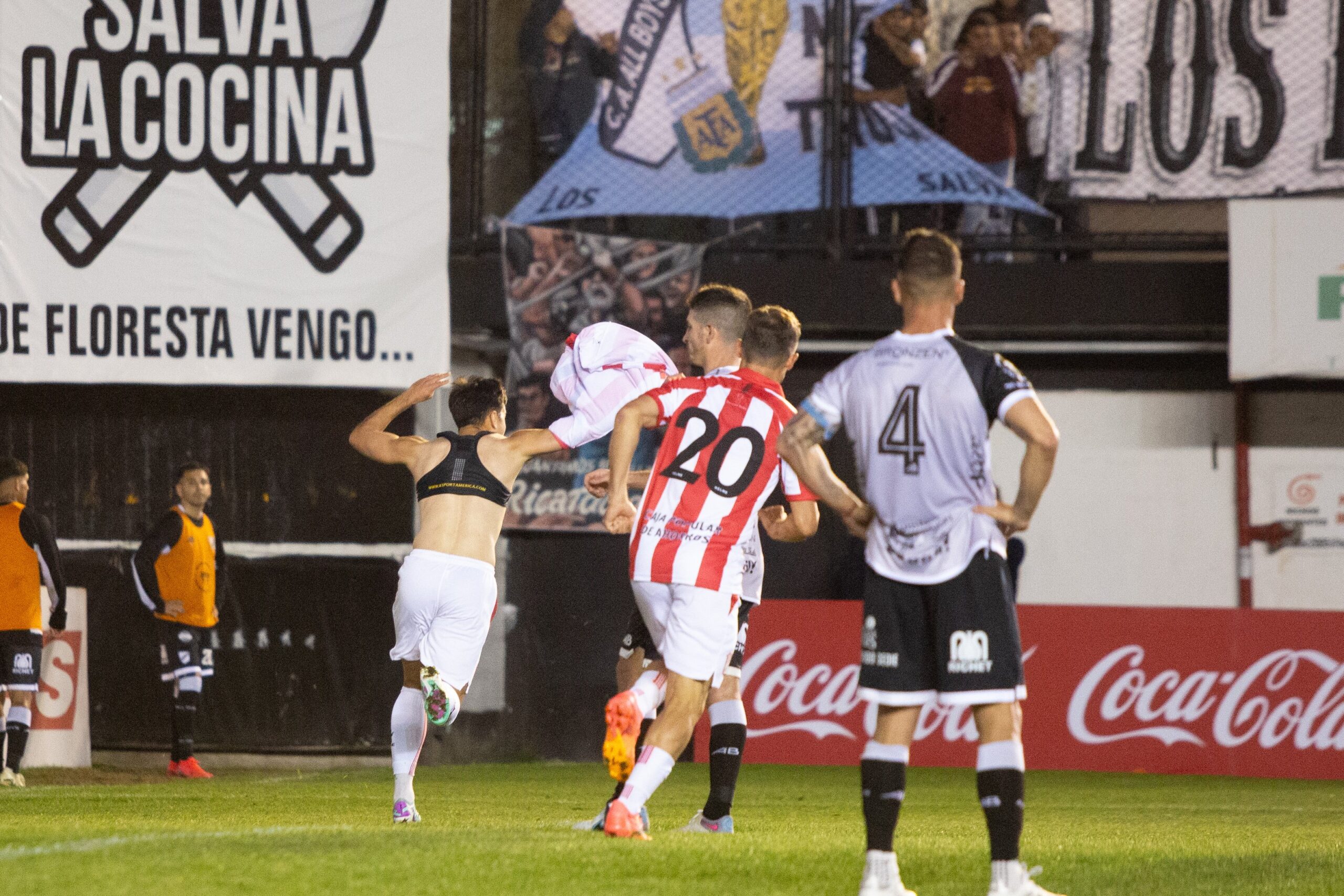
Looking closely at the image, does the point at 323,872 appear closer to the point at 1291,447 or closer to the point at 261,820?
the point at 261,820

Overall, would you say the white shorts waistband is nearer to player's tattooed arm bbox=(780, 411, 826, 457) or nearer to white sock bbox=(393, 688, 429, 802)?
white sock bbox=(393, 688, 429, 802)

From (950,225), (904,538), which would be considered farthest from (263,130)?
(904,538)

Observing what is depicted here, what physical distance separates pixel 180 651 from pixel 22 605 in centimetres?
127

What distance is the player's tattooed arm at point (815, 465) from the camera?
5.55 metres

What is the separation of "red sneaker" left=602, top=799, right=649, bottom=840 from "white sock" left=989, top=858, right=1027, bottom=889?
4.91 feet

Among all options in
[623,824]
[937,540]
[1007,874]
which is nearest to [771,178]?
[623,824]

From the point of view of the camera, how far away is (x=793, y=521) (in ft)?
22.7

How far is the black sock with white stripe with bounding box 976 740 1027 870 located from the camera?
5.22 meters

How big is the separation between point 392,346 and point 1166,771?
6823 millimetres

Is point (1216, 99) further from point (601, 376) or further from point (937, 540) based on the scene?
point (937, 540)

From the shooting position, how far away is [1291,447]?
1511 centimetres

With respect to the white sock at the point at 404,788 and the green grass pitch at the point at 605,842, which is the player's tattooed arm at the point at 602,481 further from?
the white sock at the point at 404,788

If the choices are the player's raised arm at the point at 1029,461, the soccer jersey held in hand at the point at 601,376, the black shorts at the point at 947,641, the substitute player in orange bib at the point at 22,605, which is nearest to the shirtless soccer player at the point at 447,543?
the soccer jersey held in hand at the point at 601,376

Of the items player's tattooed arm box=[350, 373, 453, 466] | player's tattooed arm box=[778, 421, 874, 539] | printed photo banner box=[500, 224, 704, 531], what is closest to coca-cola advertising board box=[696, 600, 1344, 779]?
printed photo banner box=[500, 224, 704, 531]
